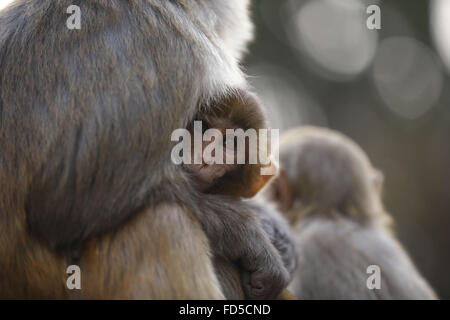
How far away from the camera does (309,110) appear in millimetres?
16984

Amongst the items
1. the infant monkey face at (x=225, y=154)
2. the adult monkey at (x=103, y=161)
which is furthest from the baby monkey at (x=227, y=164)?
the adult monkey at (x=103, y=161)

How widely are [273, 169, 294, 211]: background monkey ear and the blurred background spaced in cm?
829

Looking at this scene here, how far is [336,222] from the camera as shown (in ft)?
15.6

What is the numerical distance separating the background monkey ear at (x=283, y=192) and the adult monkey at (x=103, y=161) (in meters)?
2.33

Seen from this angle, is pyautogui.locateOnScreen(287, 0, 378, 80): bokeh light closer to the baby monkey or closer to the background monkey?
the background monkey

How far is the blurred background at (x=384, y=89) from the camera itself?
13.0m

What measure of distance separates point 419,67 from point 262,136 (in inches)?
530

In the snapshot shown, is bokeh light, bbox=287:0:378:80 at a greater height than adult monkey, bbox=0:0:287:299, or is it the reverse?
bokeh light, bbox=287:0:378:80

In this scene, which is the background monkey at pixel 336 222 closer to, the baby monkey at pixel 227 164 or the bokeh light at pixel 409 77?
the baby monkey at pixel 227 164

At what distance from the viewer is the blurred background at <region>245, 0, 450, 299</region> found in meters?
13.0

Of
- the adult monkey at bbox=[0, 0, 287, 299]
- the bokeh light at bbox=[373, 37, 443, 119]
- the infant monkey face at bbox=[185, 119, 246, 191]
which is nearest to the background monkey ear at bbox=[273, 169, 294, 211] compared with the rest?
the infant monkey face at bbox=[185, 119, 246, 191]

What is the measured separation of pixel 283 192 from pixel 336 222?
479mm

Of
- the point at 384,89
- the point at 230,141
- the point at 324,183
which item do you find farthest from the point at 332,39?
the point at 230,141

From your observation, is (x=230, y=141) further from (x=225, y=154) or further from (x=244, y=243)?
(x=244, y=243)
